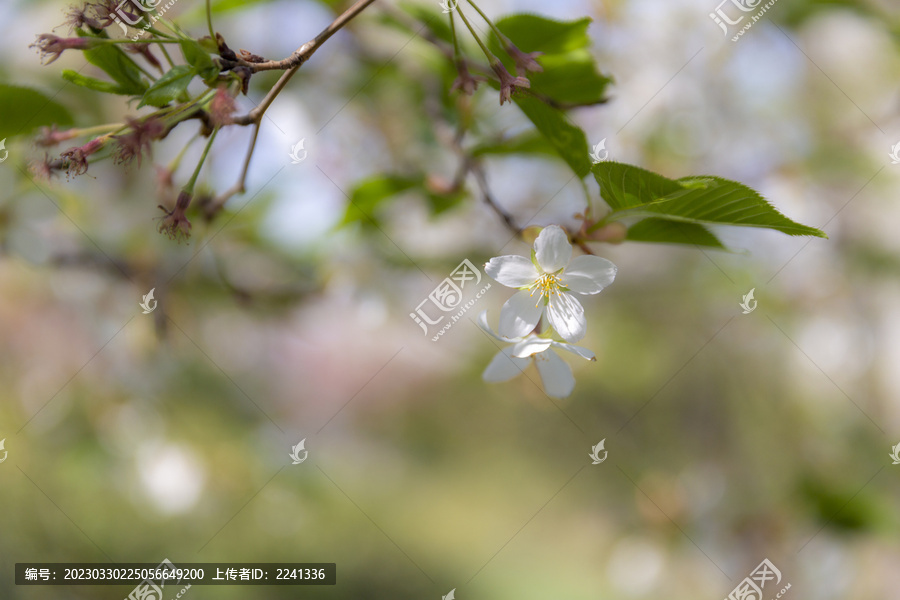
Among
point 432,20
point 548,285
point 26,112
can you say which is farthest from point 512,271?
point 26,112

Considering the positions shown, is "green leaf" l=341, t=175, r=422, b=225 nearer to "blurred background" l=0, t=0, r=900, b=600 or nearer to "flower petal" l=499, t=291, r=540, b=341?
"blurred background" l=0, t=0, r=900, b=600

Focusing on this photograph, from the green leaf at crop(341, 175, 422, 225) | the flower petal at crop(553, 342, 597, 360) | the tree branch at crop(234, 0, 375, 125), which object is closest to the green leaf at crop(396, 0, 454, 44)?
the green leaf at crop(341, 175, 422, 225)

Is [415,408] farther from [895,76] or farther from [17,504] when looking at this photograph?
[895,76]

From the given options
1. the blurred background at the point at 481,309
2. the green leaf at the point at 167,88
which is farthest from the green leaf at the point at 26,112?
the green leaf at the point at 167,88

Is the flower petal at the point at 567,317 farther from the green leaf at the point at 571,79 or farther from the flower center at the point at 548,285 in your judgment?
the green leaf at the point at 571,79

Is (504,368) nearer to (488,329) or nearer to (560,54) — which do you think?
(488,329)
